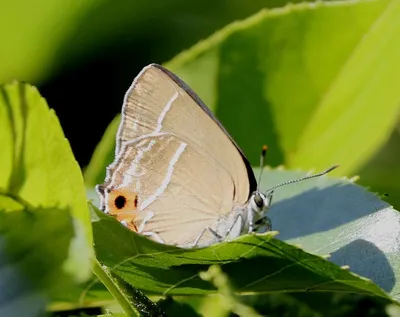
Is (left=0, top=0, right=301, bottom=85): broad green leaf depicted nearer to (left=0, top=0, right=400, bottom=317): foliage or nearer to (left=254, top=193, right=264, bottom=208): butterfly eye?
(left=0, top=0, right=400, bottom=317): foliage

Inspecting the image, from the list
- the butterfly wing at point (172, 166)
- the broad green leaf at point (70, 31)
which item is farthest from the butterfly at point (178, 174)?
the broad green leaf at point (70, 31)

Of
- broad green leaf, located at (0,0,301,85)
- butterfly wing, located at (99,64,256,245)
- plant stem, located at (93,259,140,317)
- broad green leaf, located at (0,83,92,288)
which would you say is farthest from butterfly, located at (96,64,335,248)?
plant stem, located at (93,259,140,317)

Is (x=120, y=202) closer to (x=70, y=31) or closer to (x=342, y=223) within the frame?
(x=70, y=31)

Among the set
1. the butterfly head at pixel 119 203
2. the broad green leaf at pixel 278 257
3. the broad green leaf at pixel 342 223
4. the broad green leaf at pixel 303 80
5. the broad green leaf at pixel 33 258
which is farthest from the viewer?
the broad green leaf at pixel 303 80

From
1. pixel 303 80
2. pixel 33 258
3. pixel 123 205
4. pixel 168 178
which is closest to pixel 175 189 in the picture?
pixel 168 178

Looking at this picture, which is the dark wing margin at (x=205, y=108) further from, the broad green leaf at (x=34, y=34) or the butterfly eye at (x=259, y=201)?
the broad green leaf at (x=34, y=34)

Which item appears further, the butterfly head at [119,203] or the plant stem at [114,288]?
the butterfly head at [119,203]

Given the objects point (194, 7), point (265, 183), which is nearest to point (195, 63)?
point (194, 7)

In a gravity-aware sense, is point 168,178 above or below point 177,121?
below
